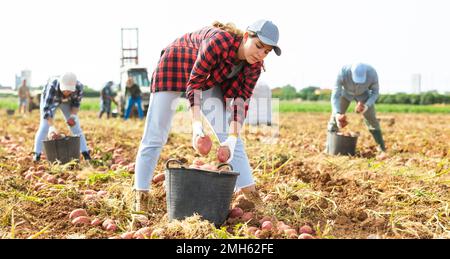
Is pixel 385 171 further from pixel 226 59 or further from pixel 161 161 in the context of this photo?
pixel 226 59

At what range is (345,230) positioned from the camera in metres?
3.36

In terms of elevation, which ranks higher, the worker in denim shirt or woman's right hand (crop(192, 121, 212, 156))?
the worker in denim shirt

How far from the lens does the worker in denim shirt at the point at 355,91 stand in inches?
248

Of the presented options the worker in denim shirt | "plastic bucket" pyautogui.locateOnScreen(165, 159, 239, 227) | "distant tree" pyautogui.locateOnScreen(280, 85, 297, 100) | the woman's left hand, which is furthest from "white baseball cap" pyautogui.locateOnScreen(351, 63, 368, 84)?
"distant tree" pyautogui.locateOnScreen(280, 85, 297, 100)

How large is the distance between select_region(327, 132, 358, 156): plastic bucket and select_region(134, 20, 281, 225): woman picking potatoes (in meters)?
3.22

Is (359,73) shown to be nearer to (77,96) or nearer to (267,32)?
(77,96)

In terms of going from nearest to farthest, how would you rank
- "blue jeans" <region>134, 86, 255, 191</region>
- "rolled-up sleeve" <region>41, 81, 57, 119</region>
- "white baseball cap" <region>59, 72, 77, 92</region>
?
"blue jeans" <region>134, 86, 255, 191</region>
"white baseball cap" <region>59, 72, 77, 92</region>
"rolled-up sleeve" <region>41, 81, 57, 119</region>

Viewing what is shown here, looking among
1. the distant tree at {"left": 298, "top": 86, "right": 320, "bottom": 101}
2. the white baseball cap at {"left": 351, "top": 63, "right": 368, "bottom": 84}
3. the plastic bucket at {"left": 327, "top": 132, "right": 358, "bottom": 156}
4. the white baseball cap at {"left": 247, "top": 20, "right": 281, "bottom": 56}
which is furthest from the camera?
the distant tree at {"left": 298, "top": 86, "right": 320, "bottom": 101}

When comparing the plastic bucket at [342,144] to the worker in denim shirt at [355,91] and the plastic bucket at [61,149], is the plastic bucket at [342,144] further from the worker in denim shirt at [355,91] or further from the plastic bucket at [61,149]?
the plastic bucket at [61,149]

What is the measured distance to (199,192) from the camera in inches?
122

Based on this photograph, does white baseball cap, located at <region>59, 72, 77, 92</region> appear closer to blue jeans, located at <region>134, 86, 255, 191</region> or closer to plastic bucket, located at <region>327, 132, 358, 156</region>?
blue jeans, located at <region>134, 86, 255, 191</region>

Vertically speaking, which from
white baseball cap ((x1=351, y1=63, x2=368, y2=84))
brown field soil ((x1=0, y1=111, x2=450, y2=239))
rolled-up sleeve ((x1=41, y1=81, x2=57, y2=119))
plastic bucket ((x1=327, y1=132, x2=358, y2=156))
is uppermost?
white baseball cap ((x1=351, y1=63, x2=368, y2=84))

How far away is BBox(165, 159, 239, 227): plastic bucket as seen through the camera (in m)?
3.07
